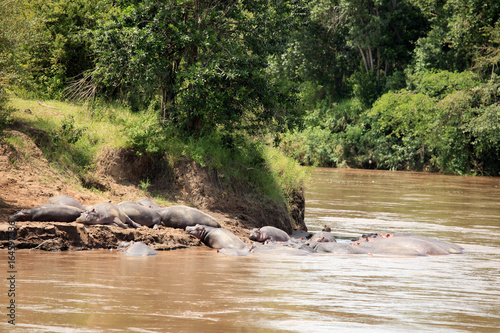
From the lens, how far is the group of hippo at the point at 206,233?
10.2 metres

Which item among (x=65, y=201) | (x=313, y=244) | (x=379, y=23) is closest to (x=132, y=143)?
(x=65, y=201)

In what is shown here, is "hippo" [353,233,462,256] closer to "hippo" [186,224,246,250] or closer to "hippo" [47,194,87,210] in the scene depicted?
"hippo" [186,224,246,250]

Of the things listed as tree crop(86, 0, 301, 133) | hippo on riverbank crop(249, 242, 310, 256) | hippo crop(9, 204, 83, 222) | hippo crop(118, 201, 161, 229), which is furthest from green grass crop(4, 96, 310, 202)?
hippo on riverbank crop(249, 242, 310, 256)

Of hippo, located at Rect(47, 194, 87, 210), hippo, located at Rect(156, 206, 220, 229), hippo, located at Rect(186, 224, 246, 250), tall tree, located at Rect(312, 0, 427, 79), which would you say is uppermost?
tall tree, located at Rect(312, 0, 427, 79)

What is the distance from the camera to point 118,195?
505 inches

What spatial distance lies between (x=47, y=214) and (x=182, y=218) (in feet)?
9.22

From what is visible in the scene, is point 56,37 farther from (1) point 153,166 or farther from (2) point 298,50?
(2) point 298,50

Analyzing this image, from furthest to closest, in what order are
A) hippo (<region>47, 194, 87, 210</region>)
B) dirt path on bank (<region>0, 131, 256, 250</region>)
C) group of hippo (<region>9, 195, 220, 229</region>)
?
hippo (<region>47, 194, 87, 210</region>), group of hippo (<region>9, 195, 220, 229</region>), dirt path on bank (<region>0, 131, 256, 250</region>)

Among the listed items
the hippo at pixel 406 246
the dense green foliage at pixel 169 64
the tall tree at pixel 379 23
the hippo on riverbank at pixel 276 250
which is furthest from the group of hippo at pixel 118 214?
the tall tree at pixel 379 23

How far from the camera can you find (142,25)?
14.9 m

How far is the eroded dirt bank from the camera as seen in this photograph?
32.3 ft

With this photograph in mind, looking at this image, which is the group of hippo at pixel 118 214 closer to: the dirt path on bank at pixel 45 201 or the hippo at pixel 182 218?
the hippo at pixel 182 218

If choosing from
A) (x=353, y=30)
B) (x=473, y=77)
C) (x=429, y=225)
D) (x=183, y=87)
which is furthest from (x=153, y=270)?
(x=353, y=30)

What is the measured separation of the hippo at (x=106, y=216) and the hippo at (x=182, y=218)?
33.2 inches
